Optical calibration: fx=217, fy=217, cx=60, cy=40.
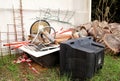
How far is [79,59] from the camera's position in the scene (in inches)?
159

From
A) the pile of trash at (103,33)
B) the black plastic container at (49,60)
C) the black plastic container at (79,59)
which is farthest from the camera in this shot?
the pile of trash at (103,33)

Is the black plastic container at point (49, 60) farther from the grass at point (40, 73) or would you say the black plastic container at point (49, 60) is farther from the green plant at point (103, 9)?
the green plant at point (103, 9)

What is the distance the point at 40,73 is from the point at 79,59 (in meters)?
1.14

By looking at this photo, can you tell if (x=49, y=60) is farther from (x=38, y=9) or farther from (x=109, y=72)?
(x=38, y=9)

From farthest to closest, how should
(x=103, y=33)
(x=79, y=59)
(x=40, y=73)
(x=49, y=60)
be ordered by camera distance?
(x=103, y=33) → (x=49, y=60) → (x=40, y=73) → (x=79, y=59)

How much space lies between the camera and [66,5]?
6855mm

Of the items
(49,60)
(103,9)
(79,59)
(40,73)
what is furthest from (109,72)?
(103,9)

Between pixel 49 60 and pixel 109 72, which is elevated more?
pixel 49 60

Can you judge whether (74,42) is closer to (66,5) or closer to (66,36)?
(66,36)

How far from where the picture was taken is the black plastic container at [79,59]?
3967 millimetres

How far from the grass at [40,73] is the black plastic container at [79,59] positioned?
0.78 ft

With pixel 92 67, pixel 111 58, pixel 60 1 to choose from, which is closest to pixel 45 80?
pixel 92 67

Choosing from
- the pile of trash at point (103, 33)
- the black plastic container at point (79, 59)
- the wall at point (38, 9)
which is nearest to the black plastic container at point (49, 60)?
the black plastic container at point (79, 59)

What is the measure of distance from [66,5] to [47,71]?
9.00 feet
